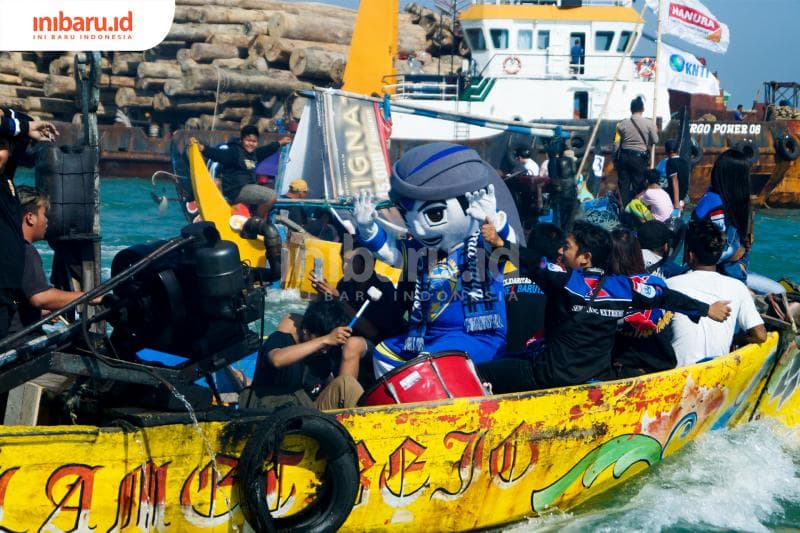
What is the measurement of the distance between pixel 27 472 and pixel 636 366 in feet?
10.2

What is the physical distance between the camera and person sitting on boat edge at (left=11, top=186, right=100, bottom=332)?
15.6ft

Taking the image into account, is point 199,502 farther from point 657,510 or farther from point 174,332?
point 657,510

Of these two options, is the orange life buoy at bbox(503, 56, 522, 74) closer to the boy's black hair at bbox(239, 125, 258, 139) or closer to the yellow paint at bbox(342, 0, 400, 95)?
the yellow paint at bbox(342, 0, 400, 95)

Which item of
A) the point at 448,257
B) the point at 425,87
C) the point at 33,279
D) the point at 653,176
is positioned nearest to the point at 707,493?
the point at 448,257

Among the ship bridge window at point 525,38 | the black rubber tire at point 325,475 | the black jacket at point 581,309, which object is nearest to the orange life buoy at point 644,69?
the ship bridge window at point 525,38

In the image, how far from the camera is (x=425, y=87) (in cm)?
1936

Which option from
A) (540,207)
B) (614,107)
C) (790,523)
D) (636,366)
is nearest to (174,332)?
(636,366)

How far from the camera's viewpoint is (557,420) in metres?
4.80

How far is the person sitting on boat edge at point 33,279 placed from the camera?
15.6 feet

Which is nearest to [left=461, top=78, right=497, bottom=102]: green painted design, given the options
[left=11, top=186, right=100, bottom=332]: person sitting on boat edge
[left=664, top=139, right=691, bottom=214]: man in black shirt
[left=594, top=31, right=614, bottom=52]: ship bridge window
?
[left=594, top=31, right=614, bottom=52]: ship bridge window

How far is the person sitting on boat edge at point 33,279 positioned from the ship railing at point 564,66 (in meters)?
15.8

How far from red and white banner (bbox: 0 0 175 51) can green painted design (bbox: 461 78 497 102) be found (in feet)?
50.9

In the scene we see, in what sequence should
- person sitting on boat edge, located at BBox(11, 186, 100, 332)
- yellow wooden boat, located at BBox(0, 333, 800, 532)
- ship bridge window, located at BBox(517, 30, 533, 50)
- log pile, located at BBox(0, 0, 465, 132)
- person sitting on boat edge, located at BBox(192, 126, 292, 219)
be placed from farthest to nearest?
log pile, located at BBox(0, 0, 465, 132)
ship bridge window, located at BBox(517, 30, 533, 50)
person sitting on boat edge, located at BBox(192, 126, 292, 219)
person sitting on boat edge, located at BBox(11, 186, 100, 332)
yellow wooden boat, located at BBox(0, 333, 800, 532)

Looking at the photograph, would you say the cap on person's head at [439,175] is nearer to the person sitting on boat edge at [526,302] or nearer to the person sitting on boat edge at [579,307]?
the person sitting on boat edge at [579,307]
